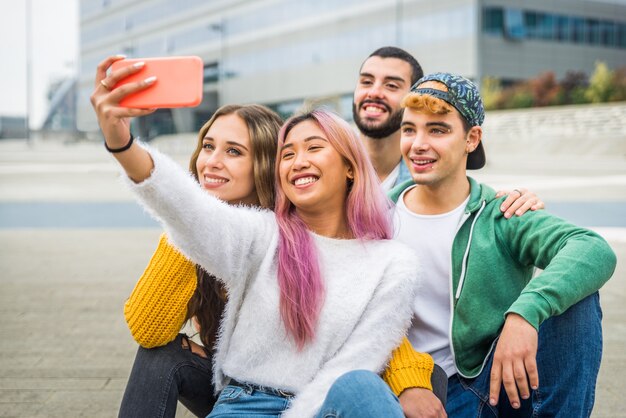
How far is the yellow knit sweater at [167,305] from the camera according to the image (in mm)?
2303

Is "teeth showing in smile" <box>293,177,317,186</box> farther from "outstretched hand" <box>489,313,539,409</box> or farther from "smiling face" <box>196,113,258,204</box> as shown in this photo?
"outstretched hand" <box>489,313,539,409</box>

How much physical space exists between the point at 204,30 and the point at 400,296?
2684 inches

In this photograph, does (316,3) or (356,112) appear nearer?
(356,112)

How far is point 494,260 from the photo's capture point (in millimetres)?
2609

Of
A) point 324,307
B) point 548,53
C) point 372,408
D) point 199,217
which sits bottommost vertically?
point 372,408

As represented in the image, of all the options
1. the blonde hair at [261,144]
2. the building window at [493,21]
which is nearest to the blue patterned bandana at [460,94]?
the blonde hair at [261,144]

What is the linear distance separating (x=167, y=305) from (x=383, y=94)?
2375mm

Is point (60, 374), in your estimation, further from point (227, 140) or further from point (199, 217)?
point (199, 217)

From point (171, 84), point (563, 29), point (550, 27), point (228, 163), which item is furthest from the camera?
point (563, 29)

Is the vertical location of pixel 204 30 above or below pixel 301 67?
above

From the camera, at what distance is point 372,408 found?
1963 mm

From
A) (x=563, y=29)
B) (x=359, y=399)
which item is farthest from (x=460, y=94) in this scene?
(x=563, y=29)

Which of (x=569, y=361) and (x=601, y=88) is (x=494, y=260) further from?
(x=601, y=88)

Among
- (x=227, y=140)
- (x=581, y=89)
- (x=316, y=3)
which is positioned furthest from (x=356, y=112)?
(x=316, y=3)
